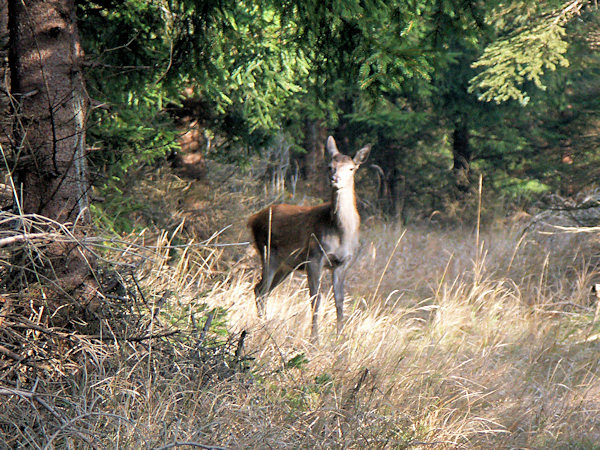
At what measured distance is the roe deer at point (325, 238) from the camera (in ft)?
24.7

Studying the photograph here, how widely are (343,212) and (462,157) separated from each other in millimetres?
11479

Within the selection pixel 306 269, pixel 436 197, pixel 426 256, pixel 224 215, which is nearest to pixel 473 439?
pixel 306 269

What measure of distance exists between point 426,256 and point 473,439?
8.14 metres

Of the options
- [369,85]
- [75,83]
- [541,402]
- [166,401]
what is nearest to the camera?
[166,401]

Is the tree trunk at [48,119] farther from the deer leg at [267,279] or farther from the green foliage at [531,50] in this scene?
the green foliage at [531,50]

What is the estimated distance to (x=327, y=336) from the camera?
6.10 metres

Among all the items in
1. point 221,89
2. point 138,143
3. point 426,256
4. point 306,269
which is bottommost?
point 426,256

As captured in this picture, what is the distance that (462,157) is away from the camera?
60.0ft

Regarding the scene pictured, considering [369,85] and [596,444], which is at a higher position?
[369,85]

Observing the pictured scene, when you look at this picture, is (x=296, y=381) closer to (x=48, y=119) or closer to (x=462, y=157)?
(x=48, y=119)

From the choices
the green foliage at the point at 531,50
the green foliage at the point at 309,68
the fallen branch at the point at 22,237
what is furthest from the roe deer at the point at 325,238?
the fallen branch at the point at 22,237

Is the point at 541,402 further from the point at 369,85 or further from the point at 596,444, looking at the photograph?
the point at 369,85

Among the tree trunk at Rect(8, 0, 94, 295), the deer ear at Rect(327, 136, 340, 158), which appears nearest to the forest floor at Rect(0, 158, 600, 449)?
the tree trunk at Rect(8, 0, 94, 295)

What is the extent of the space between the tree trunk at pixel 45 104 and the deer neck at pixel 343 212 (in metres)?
4.03
